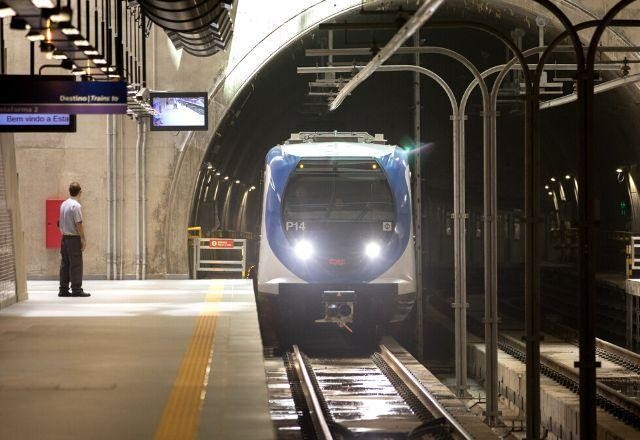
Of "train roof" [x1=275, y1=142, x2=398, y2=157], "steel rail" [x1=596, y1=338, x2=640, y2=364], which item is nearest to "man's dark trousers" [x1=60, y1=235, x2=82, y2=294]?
"train roof" [x1=275, y1=142, x2=398, y2=157]

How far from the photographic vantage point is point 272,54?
64.7 feet

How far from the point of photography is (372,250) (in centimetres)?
1512

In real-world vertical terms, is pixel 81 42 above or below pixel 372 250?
above

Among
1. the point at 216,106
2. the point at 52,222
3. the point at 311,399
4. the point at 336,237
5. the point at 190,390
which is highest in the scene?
the point at 216,106

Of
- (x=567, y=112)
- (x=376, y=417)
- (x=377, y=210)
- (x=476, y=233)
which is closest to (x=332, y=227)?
(x=377, y=210)

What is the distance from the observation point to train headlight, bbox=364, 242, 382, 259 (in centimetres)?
1510

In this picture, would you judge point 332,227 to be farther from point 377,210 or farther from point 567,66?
point 567,66

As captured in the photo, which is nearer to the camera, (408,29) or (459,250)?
(408,29)

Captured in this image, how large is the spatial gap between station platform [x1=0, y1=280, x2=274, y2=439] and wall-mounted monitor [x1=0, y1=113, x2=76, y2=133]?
7.00 ft

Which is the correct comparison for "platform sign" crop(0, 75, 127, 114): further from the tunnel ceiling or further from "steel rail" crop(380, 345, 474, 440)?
the tunnel ceiling

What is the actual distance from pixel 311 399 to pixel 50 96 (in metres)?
4.37

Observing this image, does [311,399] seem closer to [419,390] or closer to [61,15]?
[419,390]

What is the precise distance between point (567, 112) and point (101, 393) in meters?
24.1

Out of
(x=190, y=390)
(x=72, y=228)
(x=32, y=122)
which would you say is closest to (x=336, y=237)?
(x=72, y=228)
